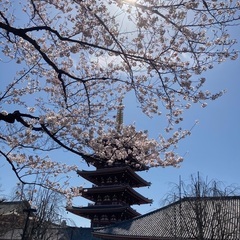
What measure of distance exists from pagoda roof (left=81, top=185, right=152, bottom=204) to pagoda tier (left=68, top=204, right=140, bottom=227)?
1391 mm

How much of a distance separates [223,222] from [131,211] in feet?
64.7

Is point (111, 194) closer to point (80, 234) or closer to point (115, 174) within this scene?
point (115, 174)

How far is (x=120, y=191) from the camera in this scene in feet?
100

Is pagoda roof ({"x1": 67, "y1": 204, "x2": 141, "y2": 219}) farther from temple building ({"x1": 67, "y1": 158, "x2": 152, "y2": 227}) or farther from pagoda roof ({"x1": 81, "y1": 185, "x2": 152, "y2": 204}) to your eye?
pagoda roof ({"x1": 81, "y1": 185, "x2": 152, "y2": 204})

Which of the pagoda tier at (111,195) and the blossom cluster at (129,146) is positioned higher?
the pagoda tier at (111,195)

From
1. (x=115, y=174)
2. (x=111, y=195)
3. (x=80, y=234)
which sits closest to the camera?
(x=80, y=234)

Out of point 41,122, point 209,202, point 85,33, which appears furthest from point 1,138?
point 209,202

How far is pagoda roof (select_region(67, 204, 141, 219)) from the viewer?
29.8m

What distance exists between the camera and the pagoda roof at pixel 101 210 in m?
29.8

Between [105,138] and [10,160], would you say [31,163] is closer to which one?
[10,160]

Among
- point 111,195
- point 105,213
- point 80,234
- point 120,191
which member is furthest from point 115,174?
point 80,234

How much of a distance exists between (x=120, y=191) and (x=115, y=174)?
1.86 m

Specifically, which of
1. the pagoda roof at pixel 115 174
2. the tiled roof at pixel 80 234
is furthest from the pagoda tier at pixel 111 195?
the tiled roof at pixel 80 234

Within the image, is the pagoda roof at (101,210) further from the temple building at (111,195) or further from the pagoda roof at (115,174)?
the pagoda roof at (115,174)
